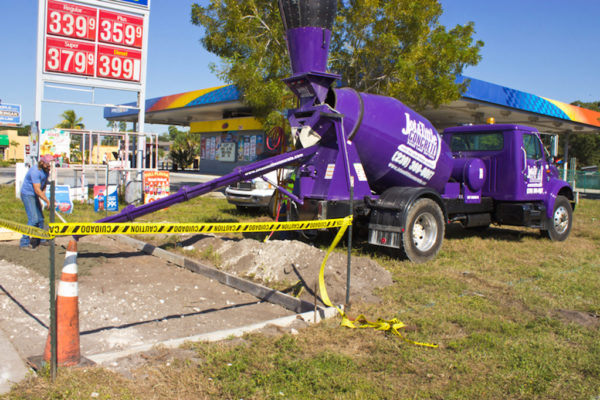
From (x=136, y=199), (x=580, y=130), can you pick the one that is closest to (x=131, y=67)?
(x=136, y=199)

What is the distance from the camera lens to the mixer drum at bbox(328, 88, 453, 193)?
8.06 metres

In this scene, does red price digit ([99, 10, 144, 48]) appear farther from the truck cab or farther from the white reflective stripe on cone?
the white reflective stripe on cone

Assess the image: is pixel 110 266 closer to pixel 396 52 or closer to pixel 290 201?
pixel 290 201

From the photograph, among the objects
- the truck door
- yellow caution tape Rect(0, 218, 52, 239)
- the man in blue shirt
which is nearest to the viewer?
yellow caution tape Rect(0, 218, 52, 239)

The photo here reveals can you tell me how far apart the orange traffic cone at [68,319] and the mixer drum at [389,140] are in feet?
16.7

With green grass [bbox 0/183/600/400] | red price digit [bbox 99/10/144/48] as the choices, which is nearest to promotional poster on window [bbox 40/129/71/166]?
red price digit [bbox 99/10/144/48]

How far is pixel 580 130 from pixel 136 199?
1408 inches

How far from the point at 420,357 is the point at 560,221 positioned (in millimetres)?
9188

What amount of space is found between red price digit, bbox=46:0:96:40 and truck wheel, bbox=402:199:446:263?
12.4 m

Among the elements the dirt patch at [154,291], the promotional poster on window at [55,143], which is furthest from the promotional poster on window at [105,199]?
the dirt patch at [154,291]

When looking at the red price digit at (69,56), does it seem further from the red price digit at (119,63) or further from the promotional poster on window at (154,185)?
the promotional poster on window at (154,185)

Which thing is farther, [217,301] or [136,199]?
[136,199]

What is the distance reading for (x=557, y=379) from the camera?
13.2ft

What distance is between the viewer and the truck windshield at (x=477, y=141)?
430 inches
